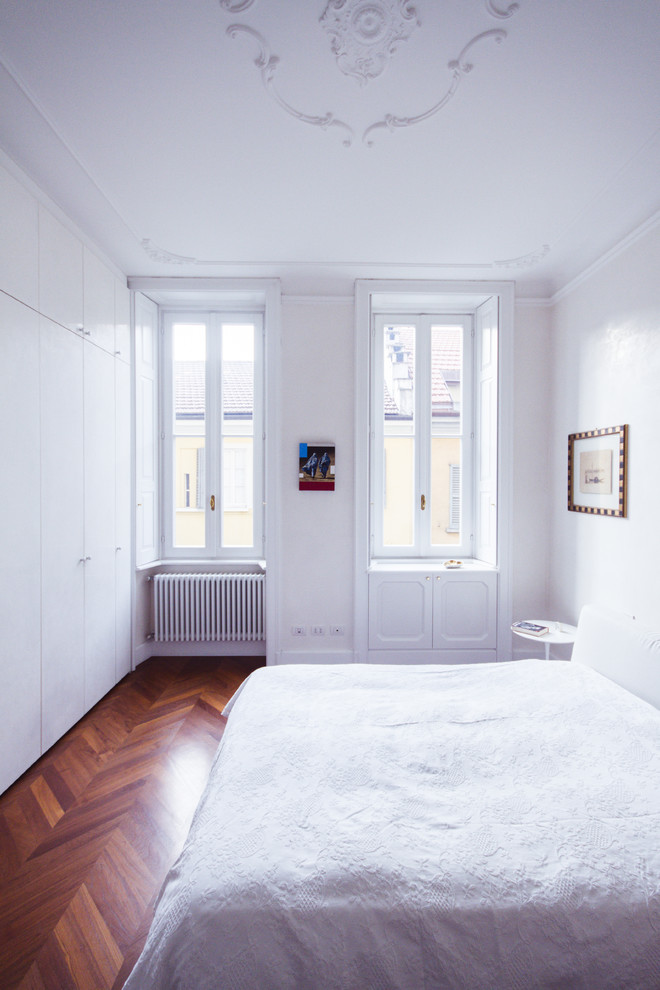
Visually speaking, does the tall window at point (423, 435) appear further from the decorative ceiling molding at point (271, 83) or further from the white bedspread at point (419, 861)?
the white bedspread at point (419, 861)

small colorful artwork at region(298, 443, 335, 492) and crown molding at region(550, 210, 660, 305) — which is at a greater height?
crown molding at region(550, 210, 660, 305)

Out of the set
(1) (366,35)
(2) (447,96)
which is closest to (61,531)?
(1) (366,35)

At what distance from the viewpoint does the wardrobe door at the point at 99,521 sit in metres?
3.02

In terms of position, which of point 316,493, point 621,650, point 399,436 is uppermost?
point 399,436

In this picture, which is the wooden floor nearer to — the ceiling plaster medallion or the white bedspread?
the white bedspread

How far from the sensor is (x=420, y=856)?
115 centimetres

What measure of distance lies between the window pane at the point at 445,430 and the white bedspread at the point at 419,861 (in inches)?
93.0

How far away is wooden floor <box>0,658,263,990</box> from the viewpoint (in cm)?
152

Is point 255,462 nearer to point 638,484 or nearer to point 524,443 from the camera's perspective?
point 524,443

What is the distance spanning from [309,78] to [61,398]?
201 cm

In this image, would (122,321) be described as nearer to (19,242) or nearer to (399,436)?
(19,242)

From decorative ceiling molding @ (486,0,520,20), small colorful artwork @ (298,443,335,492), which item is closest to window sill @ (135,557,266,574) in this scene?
small colorful artwork @ (298,443,335,492)

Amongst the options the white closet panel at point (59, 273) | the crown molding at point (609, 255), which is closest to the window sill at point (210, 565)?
the white closet panel at point (59, 273)

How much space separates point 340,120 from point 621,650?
9.02 ft
